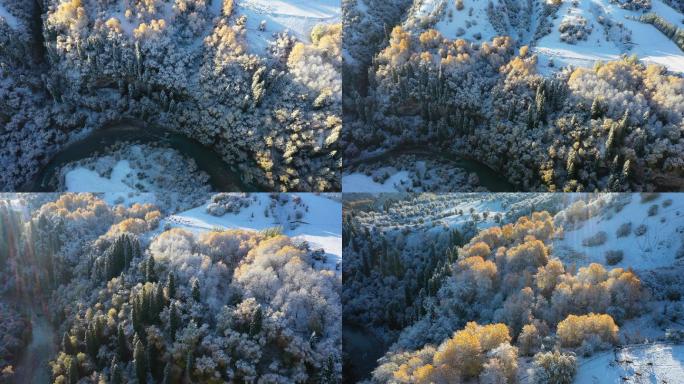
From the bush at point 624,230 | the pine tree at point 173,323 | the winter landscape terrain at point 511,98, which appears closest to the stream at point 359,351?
the winter landscape terrain at point 511,98

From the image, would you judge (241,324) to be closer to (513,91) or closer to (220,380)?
(220,380)

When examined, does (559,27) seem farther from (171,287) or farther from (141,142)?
(171,287)

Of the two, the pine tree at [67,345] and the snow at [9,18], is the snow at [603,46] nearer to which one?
the pine tree at [67,345]

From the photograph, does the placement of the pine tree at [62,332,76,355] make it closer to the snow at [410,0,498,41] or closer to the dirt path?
the dirt path

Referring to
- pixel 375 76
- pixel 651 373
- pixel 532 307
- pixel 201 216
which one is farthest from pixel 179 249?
pixel 651 373

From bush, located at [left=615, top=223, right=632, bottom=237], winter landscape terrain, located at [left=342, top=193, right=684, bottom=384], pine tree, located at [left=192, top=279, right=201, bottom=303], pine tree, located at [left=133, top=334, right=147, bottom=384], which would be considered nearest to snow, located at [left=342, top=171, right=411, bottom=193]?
winter landscape terrain, located at [left=342, top=193, right=684, bottom=384]

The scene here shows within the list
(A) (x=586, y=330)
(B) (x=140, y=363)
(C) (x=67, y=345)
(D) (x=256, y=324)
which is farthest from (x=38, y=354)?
(A) (x=586, y=330)

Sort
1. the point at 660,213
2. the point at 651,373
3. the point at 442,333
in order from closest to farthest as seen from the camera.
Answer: the point at 651,373, the point at 442,333, the point at 660,213
